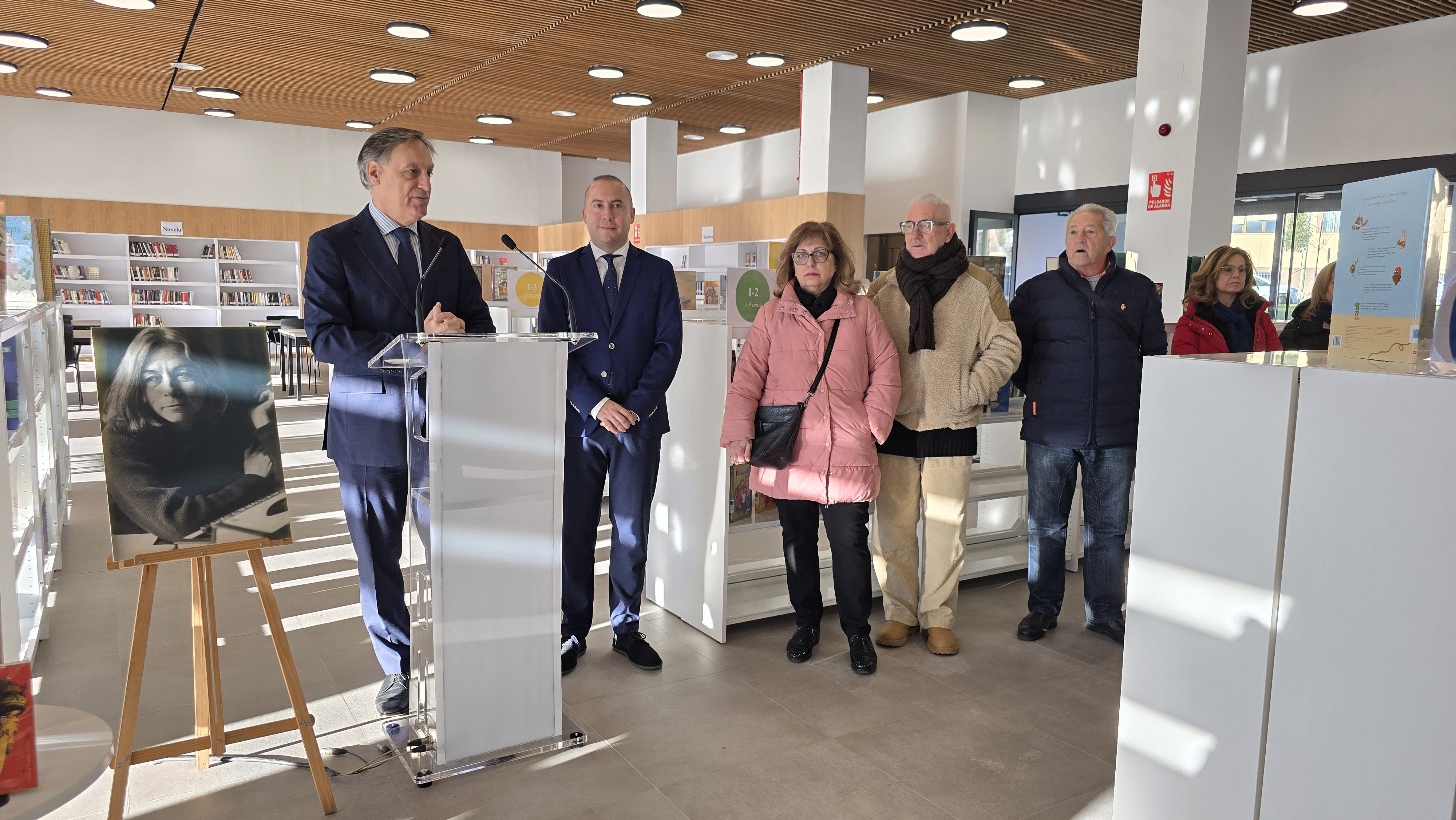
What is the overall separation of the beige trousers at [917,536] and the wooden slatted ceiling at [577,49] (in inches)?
177

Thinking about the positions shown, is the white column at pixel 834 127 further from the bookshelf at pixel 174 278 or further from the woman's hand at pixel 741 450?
the bookshelf at pixel 174 278

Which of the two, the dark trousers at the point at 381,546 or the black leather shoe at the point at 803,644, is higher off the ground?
the dark trousers at the point at 381,546

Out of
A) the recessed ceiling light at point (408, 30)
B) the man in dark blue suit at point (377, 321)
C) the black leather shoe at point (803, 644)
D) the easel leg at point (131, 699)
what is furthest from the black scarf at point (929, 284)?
the recessed ceiling light at point (408, 30)

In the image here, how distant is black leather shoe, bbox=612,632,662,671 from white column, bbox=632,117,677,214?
959 cm

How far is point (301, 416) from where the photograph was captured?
962cm

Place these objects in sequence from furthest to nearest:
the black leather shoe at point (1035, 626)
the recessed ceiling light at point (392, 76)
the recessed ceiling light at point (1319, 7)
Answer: the recessed ceiling light at point (392, 76)
the recessed ceiling light at point (1319, 7)
the black leather shoe at point (1035, 626)

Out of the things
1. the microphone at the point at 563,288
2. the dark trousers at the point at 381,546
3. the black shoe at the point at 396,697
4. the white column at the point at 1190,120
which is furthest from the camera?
the white column at the point at 1190,120

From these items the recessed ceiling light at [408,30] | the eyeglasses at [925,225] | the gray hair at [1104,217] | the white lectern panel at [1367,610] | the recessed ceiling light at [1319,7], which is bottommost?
the white lectern panel at [1367,610]

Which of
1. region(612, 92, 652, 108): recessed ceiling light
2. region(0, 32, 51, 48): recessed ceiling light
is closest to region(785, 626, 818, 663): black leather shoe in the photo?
region(612, 92, 652, 108): recessed ceiling light

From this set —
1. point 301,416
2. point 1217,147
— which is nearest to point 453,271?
point 1217,147

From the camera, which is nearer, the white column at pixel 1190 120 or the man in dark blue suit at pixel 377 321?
the man in dark blue suit at pixel 377 321

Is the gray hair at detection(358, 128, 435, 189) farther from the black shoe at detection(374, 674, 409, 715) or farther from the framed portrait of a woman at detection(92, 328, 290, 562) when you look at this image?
the black shoe at detection(374, 674, 409, 715)

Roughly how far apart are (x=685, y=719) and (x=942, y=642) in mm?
1123

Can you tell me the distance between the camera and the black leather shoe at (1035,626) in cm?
376
